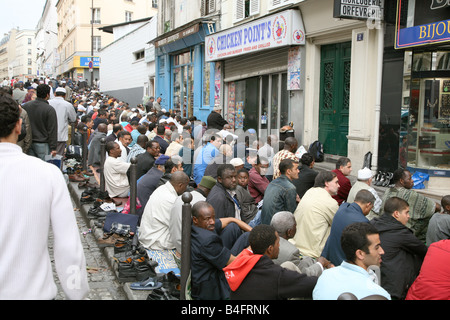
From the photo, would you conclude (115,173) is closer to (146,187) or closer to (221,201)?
(146,187)

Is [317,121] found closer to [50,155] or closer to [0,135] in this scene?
[50,155]

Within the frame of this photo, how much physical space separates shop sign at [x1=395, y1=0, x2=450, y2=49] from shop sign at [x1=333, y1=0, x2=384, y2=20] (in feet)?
1.43

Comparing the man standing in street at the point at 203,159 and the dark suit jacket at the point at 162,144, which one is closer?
the man standing in street at the point at 203,159

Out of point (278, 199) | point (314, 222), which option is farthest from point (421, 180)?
point (314, 222)

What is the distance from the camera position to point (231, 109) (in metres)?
19.8

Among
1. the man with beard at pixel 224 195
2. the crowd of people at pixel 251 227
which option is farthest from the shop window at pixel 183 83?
the man with beard at pixel 224 195

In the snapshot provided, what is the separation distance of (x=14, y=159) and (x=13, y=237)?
1.23ft

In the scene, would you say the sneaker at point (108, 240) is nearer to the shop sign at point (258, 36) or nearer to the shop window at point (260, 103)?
the shop sign at point (258, 36)

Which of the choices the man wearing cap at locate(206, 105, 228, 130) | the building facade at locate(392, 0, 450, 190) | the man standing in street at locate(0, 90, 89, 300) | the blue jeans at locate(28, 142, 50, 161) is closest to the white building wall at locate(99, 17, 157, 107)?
the man wearing cap at locate(206, 105, 228, 130)

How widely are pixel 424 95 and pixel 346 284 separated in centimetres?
781

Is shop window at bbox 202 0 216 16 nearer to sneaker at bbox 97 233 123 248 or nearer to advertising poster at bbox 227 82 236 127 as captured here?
advertising poster at bbox 227 82 236 127

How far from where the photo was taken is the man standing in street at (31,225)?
8.20 feet

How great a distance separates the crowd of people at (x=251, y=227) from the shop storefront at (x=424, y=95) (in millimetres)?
2804

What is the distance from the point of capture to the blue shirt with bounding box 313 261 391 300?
135 inches
